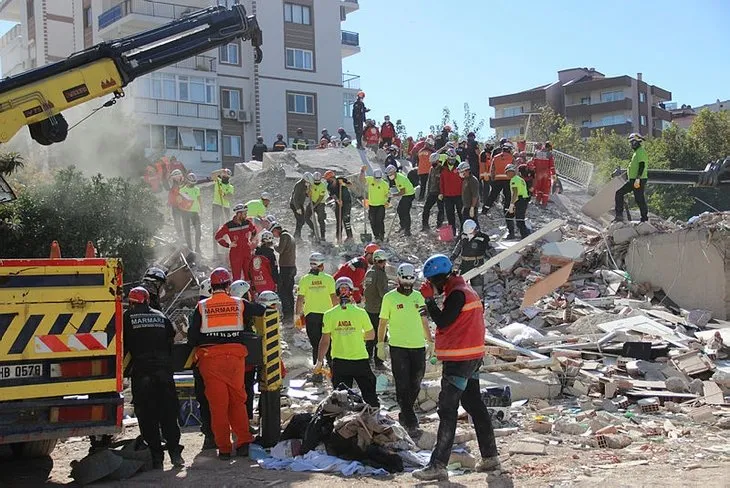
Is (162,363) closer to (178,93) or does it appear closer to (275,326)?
(275,326)

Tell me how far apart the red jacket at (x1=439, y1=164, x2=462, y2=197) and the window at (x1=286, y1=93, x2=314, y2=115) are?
2880 centimetres

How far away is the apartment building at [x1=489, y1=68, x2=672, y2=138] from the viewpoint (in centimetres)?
7219

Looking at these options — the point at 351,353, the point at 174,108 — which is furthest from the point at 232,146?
the point at 351,353

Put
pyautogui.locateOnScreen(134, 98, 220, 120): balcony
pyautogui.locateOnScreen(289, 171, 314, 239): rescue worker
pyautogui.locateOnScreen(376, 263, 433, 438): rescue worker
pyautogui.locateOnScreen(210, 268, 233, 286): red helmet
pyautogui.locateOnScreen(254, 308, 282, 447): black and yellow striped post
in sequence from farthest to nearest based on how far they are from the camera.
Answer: pyautogui.locateOnScreen(134, 98, 220, 120): balcony, pyautogui.locateOnScreen(289, 171, 314, 239): rescue worker, pyautogui.locateOnScreen(376, 263, 433, 438): rescue worker, pyautogui.locateOnScreen(254, 308, 282, 447): black and yellow striped post, pyautogui.locateOnScreen(210, 268, 233, 286): red helmet

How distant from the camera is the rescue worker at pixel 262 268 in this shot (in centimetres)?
1431

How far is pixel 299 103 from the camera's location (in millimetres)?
47406

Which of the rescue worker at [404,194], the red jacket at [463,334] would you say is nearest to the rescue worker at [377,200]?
the rescue worker at [404,194]

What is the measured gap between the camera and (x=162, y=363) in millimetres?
8031

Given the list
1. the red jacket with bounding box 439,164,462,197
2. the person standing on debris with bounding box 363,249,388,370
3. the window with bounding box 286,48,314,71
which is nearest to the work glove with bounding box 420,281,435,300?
the person standing on debris with bounding box 363,249,388,370

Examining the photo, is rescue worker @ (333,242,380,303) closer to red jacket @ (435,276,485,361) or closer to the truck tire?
red jacket @ (435,276,485,361)

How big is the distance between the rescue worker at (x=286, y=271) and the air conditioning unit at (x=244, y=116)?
30468 mm

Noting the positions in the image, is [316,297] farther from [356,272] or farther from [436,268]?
[436,268]

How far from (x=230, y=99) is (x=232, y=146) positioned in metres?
2.50

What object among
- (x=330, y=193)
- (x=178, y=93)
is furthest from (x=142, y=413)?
(x=178, y=93)
